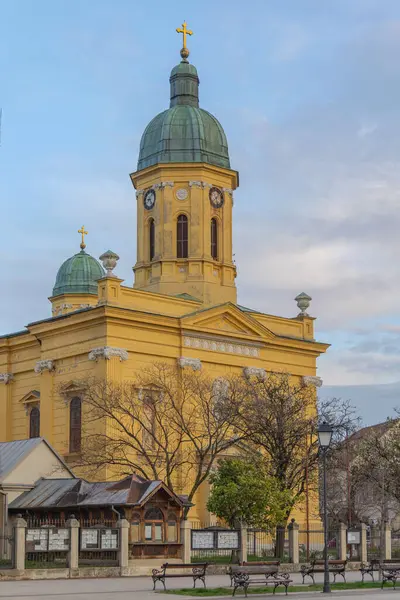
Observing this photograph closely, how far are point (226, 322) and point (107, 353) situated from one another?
8347mm

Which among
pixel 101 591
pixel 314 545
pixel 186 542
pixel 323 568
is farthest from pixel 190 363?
pixel 101 591

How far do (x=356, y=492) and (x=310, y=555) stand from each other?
99.0 feet

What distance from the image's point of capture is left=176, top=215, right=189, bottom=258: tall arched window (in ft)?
190

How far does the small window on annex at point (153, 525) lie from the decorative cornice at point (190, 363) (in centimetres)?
1620

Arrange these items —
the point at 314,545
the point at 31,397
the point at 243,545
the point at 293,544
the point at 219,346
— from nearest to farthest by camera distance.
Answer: the point at 243,545 → the point at 293,544 → the point at 314,545 → the point at 219,346 → the point at 31,397

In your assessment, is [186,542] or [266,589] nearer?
[266,589]

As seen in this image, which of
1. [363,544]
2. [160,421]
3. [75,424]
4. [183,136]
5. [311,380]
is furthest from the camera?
[311,380]

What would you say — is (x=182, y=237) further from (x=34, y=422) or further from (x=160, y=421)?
(x=160, y=421)

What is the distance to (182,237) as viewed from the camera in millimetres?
58062

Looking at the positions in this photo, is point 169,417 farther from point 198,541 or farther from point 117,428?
point 198,541

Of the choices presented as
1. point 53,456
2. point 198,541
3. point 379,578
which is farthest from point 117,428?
point 379,578

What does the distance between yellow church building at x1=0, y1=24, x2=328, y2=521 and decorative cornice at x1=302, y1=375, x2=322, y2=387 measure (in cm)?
8

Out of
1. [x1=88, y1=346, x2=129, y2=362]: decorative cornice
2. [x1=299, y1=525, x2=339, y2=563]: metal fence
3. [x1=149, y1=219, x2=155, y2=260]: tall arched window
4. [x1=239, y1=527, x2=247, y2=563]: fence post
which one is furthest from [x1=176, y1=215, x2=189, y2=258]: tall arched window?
[x1=239, y1=527, x2=247, y2=563]: fence post

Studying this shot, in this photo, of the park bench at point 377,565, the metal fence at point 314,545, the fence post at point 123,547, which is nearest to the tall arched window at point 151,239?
the metal fence at point 314,545
